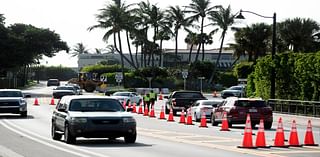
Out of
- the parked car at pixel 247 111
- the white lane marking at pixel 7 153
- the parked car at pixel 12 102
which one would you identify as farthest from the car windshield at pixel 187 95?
the white lane marking at pixel 7 153

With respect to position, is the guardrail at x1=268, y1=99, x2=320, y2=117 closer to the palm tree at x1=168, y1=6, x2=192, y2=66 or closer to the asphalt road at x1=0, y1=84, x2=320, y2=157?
the asphalt road at x1=0, y1=84, x2=320, y2=157

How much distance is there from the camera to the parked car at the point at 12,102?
37188 mm

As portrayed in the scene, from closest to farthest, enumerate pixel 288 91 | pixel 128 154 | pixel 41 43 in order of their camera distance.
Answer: pixel 128 154, pixel 288 91, pixel 41 43

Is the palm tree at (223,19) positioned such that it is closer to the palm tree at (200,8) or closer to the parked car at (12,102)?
the palm tree at (200,8)

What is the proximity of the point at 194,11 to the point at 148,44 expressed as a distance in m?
11.4

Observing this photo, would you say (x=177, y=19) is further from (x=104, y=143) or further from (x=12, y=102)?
(x=104, y=143)

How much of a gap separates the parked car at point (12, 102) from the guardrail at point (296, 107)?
51.3 feet

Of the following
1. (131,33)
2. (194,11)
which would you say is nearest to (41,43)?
(131,33)

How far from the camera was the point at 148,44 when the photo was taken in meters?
108

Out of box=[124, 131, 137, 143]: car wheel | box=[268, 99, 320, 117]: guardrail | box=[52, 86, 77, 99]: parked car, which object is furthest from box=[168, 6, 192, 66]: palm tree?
box=[124, 131, 137, 143]: car wheel

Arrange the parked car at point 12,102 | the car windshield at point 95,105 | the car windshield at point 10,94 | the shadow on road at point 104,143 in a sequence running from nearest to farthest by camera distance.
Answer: the shadow on road at point 104,143, the car windshield at point 95,105, the parked car at point 12,102, the car windshield at point 10,94

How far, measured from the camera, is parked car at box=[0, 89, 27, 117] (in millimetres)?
37188

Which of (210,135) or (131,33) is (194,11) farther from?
(210,135)

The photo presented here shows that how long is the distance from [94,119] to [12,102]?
18013 millimetres
